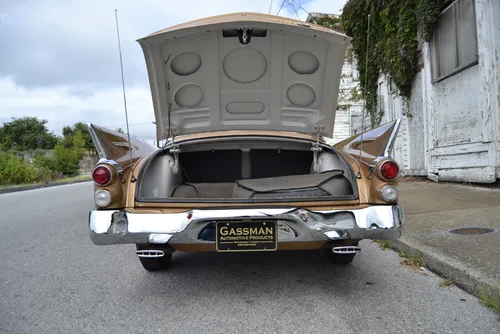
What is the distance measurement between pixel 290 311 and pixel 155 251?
3.38ft

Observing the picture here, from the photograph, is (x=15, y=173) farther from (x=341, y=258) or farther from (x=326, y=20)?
(x=341, y=258)

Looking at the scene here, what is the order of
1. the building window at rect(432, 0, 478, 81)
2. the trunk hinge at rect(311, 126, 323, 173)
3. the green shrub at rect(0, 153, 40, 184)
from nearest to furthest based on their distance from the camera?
the trunk hinge at rect(311, 126, 323, 173) < the building window at rect(432, 0, 478, 81) < the green shrub at rect(0, 153, 40, 184)

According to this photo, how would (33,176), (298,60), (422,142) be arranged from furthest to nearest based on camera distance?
(33,176) → (422,142) → (298,60)

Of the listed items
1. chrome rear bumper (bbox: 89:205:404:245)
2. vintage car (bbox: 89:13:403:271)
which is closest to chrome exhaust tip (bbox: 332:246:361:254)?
vintage car (bbox: 89:13:403:271)

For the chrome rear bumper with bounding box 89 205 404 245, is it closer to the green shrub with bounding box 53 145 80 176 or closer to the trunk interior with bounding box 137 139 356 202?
the trunk interior with bounding box 137 139 356 202

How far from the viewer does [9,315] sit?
2.59 m

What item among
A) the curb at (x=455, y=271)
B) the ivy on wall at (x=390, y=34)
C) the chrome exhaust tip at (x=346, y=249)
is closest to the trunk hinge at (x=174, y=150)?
the chrome exhaust tip at (x=346, y=249)

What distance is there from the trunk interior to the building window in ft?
16.4

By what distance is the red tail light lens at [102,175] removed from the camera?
2723 mm

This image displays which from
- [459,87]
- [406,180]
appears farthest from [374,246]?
[406,180]

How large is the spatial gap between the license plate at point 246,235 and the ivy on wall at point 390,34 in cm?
632

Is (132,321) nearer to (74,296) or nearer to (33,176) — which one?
(74,296)

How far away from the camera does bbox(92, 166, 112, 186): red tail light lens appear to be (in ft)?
8.93

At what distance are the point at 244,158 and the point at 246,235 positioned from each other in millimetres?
1658
